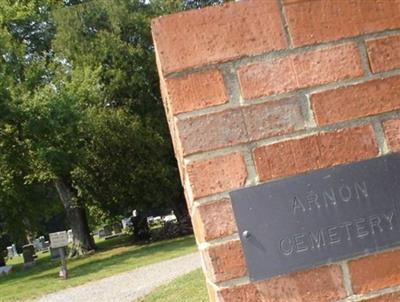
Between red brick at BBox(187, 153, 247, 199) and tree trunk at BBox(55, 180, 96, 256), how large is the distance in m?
25.3

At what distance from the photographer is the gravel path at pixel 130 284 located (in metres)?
11.7

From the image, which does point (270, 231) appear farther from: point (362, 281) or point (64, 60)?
point (64, 60)

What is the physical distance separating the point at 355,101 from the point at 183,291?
8440 millimetres

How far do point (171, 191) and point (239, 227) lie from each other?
24.1m

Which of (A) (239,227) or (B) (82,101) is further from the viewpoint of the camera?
(B) (82,101)

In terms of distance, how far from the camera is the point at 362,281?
58.4 inches

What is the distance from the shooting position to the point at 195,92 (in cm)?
151

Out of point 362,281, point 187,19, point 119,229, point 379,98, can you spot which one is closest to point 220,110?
point 187,19

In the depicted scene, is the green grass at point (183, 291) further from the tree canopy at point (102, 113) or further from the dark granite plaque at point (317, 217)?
the tree canopy at point (102, 113)

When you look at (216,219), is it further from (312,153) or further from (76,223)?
(76,223)

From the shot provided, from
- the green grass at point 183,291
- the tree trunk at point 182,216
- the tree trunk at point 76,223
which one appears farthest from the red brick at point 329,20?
the tree trunk at point 76,223

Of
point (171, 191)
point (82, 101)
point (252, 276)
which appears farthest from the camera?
point (171, 191)

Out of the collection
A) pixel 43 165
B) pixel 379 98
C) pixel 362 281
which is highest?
pixel 43 165

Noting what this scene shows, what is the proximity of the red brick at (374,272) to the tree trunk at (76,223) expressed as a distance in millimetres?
25375
